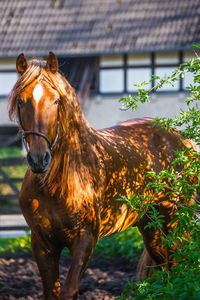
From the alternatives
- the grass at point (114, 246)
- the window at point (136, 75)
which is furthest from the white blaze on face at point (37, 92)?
the window at point (136, 75)

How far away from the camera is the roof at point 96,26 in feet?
59.3

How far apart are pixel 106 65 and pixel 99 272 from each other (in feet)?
46.3

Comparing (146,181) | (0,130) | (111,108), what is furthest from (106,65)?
(146,181)

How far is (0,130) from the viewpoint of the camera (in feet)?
71.2

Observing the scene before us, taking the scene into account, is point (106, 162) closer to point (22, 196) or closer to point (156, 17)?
point (22, 196)

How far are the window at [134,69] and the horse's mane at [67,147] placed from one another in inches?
600

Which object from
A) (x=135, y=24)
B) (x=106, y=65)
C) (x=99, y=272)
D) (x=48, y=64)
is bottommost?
Result: (x=99, y=272)

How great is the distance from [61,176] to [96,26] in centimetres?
1648

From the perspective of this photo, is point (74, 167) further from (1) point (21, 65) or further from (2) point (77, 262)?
(1) point (21, 65)

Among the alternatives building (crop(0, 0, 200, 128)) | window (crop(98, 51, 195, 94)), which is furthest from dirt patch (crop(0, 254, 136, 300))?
window (crop(98, 51, 195, 94))

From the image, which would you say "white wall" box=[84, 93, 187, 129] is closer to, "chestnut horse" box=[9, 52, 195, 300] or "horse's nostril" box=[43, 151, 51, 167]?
"chestnut horse" box=[9, 52, 195, 300]

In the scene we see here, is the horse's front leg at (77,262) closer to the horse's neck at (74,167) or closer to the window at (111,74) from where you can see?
the horse's neck at (74,167)

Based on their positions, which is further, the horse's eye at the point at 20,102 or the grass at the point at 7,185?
the grass at the point at 7,185

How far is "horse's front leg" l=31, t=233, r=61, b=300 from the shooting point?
11.7 ft
